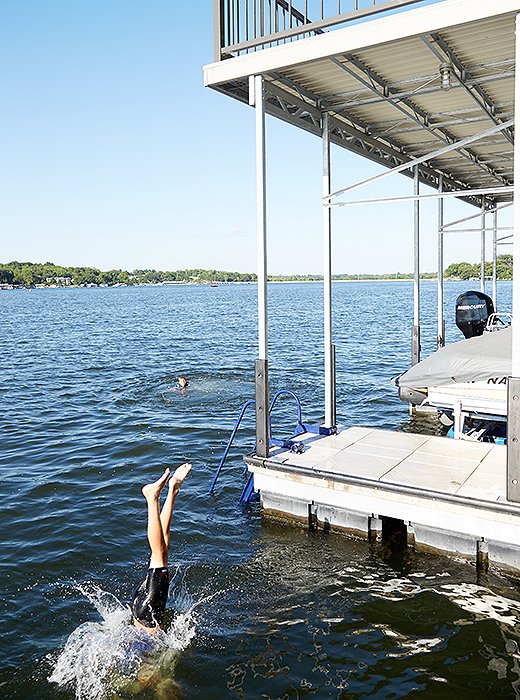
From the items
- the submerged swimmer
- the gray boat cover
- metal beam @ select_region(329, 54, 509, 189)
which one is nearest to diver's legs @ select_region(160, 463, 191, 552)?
the submerged swimmer

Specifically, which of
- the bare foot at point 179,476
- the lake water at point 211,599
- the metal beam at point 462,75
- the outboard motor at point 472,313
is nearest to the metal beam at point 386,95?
the metal beam at point 462,75

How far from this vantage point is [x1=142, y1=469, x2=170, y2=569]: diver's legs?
621cm

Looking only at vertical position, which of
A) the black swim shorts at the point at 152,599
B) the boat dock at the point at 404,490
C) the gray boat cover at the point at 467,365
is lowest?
the black swim shorts at the point at 152,599

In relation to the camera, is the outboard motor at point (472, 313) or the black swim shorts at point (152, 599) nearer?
the black swim shorts at point (152, 599)

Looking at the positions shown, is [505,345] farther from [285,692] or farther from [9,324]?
[9,324]

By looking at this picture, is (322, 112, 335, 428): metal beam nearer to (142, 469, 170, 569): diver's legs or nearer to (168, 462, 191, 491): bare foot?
(168, 462, 191, 491): bare foot

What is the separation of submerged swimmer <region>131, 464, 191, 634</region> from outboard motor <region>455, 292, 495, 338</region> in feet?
34.6

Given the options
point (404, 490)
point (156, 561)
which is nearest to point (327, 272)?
point (404, 490)

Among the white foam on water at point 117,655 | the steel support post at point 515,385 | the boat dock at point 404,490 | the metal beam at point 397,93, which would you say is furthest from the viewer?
the metal beam at point 397,93

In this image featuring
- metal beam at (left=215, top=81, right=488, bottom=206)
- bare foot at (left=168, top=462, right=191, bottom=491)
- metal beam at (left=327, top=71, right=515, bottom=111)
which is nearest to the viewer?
bare foot at (left=168, top=462, right=191, bottom=491)

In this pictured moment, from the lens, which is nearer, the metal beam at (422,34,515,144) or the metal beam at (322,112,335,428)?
the metal beam at (422,34,515,144)

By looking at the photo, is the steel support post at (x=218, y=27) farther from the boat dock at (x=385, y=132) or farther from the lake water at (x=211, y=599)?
the lake water at (x=211, y=599)

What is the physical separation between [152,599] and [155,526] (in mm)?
784

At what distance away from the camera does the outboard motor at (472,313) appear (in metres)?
15.2
